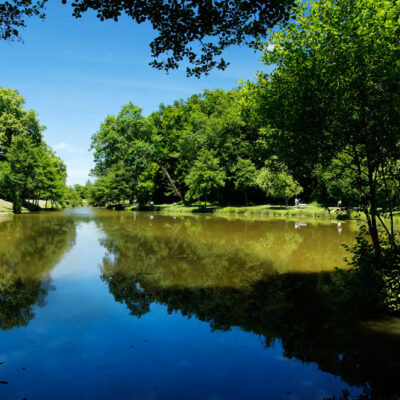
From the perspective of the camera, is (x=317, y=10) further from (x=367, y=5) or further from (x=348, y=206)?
(x=348, y=206)

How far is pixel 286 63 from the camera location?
24.3ft

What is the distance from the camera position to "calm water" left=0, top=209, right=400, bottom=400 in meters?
3.92

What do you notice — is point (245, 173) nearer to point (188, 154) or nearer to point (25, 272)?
point (188, 154)

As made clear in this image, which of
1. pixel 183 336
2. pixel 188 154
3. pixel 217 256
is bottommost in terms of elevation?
pixel 183 336

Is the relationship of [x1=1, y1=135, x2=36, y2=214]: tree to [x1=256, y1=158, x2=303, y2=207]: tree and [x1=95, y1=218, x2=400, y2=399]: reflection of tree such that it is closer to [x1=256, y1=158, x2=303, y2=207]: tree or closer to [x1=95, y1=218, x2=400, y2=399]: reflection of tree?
[x1=256, y1=158, x2=303, y2=207]: tree

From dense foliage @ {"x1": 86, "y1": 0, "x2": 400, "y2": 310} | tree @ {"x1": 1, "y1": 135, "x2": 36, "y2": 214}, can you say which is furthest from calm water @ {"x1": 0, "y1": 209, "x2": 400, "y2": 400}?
tree @ {"x1": 1, "y1": 135, "x2": 36, "y2": 214}

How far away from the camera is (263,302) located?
23.1 feet

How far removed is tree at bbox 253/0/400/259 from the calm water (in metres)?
2.60

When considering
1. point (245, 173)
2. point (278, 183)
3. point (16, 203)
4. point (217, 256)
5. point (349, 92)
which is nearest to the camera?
point (349, 92)

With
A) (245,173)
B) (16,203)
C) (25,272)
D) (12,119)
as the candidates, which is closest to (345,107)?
(25,272)

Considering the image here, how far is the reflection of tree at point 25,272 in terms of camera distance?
6.31 metres

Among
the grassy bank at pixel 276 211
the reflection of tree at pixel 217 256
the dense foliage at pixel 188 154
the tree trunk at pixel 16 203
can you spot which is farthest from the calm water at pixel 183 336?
the tree trunk at pixel 16 203

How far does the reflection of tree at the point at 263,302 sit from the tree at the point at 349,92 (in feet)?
6.89

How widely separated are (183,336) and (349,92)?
5550 millimetres
